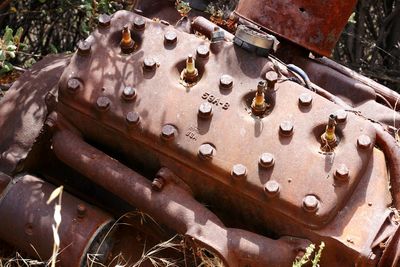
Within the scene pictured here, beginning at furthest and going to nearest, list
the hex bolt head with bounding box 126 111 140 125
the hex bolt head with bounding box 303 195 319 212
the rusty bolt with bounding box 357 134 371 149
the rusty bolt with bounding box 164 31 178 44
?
the rusty bolt with bounding box 164 31 178 44 → the hex bolt head with bounding box 126 111 140 125 → the rusty bolt with bounding box 357 134 371 149 → the hex bolt head with bounding box 303 195 319 212

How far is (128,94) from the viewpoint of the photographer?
9.14 feet

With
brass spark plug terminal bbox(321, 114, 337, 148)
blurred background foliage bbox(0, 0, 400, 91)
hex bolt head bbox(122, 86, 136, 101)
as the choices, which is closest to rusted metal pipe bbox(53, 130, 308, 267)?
hex bolt head bbox(122, 86, 136, 101)

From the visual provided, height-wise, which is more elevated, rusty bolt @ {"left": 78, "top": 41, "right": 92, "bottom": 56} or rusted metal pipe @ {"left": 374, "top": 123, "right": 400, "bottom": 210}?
rusted metal pipe @ {"left": 374, "top": 123, "right": 400, "bottom": 210}

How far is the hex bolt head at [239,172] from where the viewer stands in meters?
2.60

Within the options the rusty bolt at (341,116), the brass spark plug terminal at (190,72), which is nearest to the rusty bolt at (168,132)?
the brass spark plug terminal at (190,72)

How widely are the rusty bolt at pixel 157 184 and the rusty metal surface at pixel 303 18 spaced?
2.78ft

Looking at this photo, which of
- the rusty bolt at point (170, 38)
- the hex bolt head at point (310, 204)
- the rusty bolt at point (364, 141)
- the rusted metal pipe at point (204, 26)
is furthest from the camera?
the rusted metal pipe at point (204, 26)

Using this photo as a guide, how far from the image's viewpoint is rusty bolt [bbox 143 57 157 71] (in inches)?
112

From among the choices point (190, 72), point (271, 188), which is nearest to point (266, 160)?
point (271, 188)

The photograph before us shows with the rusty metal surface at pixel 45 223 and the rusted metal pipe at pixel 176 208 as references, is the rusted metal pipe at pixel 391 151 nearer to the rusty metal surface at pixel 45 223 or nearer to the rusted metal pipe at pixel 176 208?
the rusted metal pipe at pixel 176 208

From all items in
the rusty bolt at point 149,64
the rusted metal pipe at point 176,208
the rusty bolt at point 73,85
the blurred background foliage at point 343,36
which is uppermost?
the rusty bolt at point 149,64

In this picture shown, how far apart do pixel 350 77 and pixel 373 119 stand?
0.85ft

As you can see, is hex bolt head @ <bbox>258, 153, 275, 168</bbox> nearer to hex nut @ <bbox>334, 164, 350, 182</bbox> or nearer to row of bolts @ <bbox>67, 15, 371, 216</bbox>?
row of bolts @ <bbox>67, 15, 371, 216</bbox>

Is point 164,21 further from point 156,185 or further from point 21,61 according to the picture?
point 21,61
